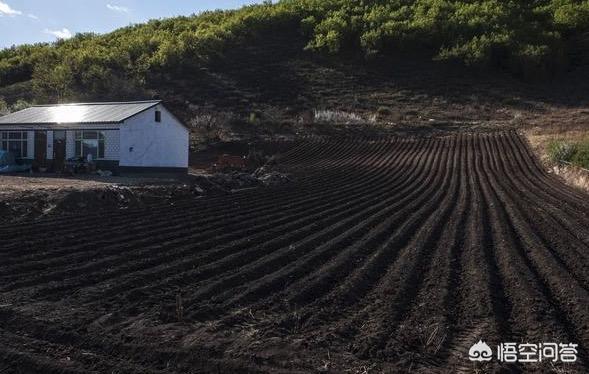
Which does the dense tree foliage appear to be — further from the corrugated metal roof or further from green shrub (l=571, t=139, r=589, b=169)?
green shrub (l=571, t=139, r=589, b=169)

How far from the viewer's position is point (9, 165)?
1140 inches

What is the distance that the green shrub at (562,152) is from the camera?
26828mm

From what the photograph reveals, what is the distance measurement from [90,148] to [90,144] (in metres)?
0.20

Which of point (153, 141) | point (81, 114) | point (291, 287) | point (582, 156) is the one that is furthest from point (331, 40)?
point (291, 287)

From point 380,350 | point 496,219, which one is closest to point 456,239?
point 496,219

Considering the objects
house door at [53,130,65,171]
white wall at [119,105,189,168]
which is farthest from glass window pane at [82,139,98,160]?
white wall at [119,105,189,168]

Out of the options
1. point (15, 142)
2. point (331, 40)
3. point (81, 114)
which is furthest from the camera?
point (331, 40)

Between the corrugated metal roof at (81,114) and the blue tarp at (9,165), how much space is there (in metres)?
1.93

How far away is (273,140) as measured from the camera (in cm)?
3950

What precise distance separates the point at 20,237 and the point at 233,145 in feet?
91.9

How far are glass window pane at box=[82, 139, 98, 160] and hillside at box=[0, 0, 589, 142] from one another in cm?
1306

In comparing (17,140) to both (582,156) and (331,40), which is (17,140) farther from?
(331,40)

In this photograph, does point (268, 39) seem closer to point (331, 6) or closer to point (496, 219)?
point (331, 6)

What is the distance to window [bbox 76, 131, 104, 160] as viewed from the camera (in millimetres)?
27812
